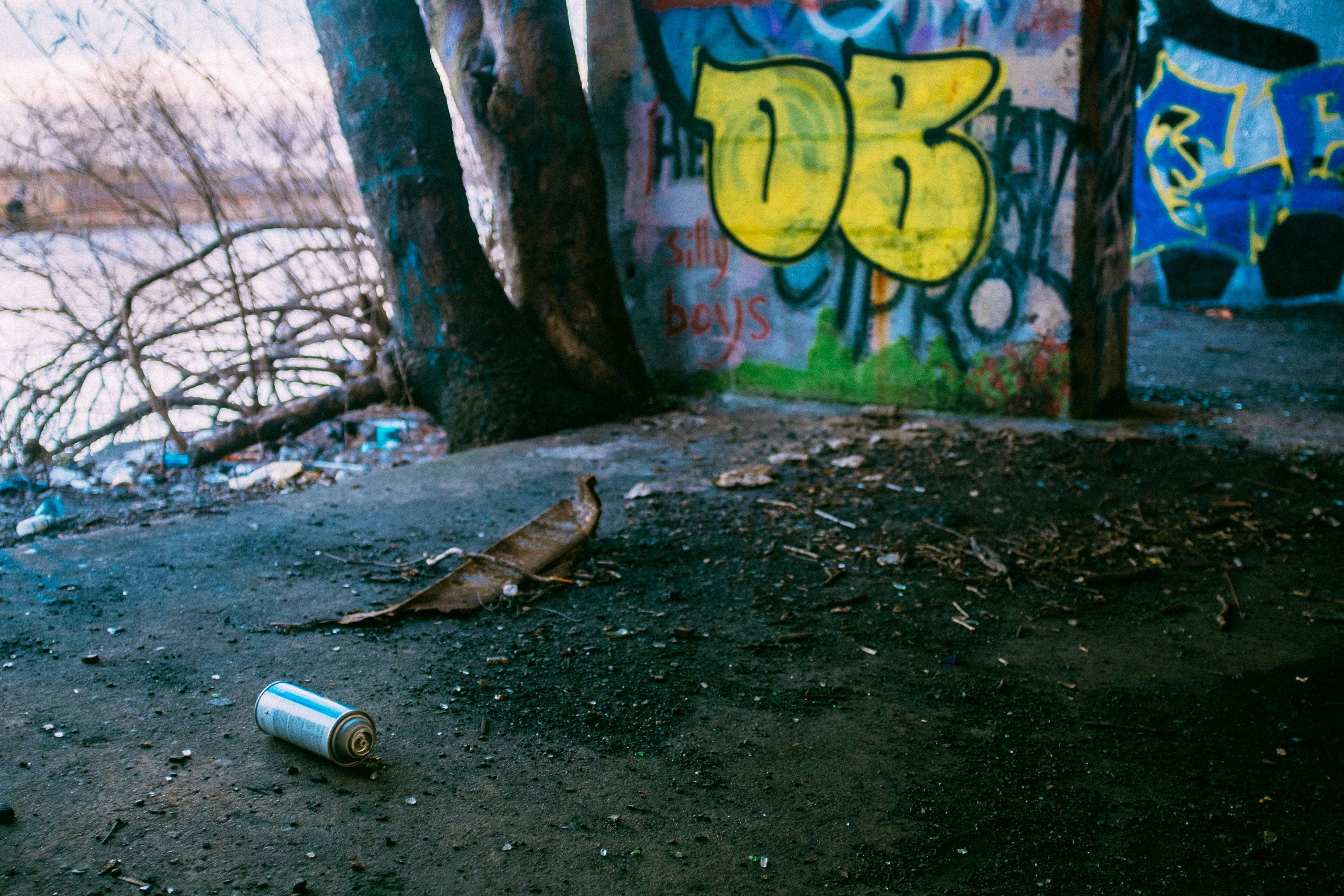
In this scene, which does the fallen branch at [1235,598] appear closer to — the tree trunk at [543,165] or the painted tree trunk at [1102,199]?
the painted tree trunk at [1102,199]

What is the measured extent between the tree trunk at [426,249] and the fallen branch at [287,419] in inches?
9.1

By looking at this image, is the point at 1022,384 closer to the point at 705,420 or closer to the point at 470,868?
the point at 705,420

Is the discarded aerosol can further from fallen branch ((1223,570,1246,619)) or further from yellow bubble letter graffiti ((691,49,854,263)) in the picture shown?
yellow bubble letter graffiti ((691,49,854,263))

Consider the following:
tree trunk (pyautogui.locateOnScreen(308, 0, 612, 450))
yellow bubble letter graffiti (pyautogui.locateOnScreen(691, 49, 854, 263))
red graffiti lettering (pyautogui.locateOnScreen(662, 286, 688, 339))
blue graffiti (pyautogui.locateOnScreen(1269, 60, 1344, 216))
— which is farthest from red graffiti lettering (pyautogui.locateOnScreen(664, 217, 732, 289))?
blue graffiti (pyautogui.locateOnScreen(1269, 60, 1344, 216))

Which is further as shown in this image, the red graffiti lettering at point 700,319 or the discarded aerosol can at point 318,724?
the red graffiti lettering at point 700,319

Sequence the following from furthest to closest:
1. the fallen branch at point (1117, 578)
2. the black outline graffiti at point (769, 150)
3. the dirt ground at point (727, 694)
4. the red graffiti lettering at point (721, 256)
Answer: the red graffiti lettering at point (721, 256), the black outline graffiti at point (769, 150), the fallen branch at point (1117, 578), the dirt ground at point (727, 694)

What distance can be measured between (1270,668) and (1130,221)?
11.5 ft

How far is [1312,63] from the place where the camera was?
902cm

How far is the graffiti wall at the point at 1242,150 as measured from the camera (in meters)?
9.08

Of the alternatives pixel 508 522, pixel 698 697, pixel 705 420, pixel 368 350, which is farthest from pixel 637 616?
pixel 368 350

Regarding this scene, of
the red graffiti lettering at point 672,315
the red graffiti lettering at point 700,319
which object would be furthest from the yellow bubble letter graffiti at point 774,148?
the red graffiti lettering at point 672,315

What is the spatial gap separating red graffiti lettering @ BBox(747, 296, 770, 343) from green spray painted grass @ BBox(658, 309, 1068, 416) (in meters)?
0.19

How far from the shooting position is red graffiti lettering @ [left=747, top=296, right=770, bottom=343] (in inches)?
246

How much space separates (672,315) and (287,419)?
2.53 meters
